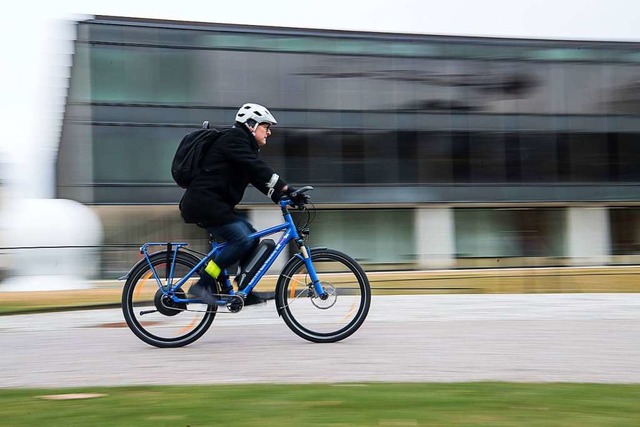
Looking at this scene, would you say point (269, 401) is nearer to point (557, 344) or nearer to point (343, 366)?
point (343, 366)

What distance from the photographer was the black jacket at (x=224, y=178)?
5664 millimetres

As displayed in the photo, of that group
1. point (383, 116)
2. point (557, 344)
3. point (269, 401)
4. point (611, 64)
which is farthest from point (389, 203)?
point (269, 401)

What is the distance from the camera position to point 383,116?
101 ft

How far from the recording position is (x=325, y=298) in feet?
19.0

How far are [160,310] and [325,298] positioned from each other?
1.31 meters

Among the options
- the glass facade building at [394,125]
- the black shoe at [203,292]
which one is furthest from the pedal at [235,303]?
the glass facade building at [394,125]

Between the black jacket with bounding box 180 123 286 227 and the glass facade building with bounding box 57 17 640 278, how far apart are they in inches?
910

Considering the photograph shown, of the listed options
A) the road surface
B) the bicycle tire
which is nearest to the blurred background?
the road surface

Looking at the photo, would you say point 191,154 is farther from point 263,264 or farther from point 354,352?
point 354,352

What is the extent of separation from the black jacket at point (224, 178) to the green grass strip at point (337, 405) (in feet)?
6.08

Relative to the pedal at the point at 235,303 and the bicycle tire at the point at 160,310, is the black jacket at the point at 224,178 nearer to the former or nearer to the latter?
the bicycle tire at the point at 160,310

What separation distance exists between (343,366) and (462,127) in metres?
27.6

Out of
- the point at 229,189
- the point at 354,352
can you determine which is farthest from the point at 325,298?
the point at 229,189

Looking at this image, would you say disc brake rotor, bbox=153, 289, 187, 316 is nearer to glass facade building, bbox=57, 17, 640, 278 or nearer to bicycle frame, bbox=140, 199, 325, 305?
bicycle frame, bbox=140, 199, 325, 305
